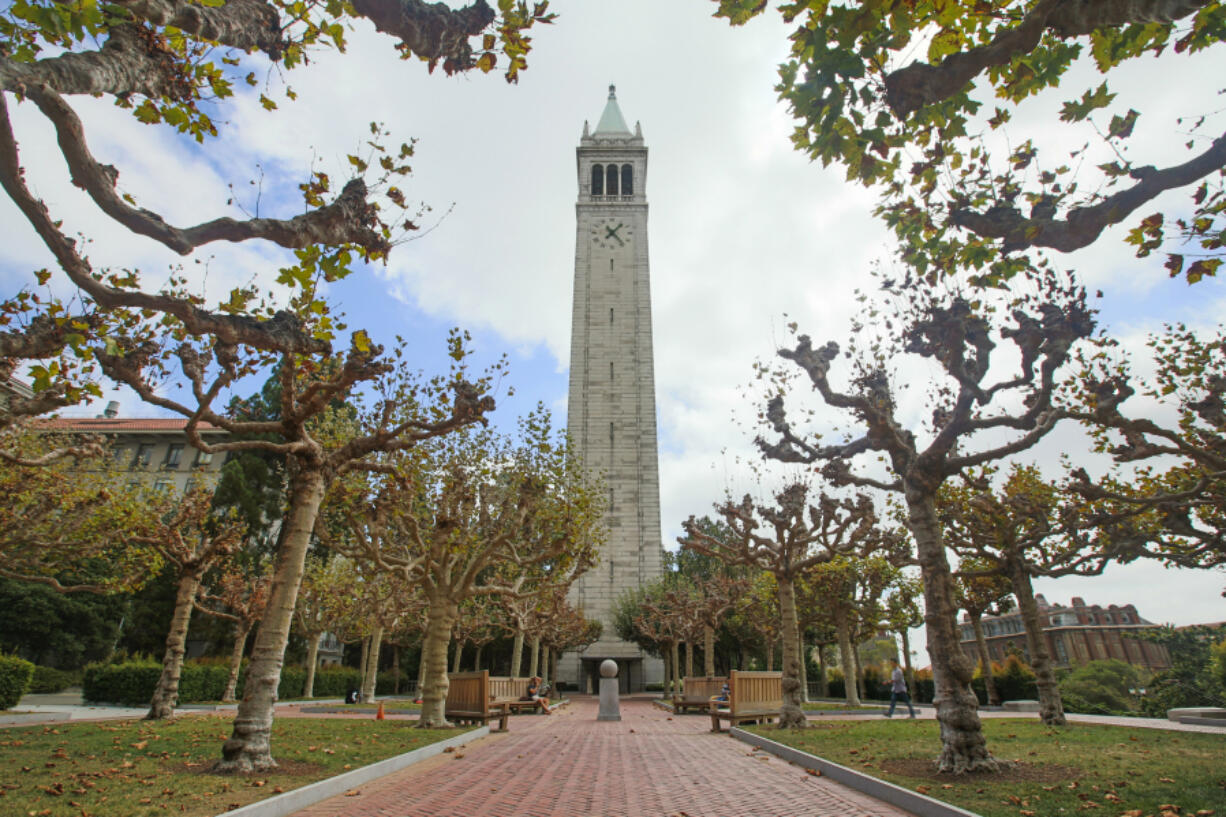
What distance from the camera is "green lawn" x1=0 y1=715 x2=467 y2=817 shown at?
6.04 m

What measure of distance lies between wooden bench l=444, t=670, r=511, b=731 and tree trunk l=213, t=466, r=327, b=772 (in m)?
7.40

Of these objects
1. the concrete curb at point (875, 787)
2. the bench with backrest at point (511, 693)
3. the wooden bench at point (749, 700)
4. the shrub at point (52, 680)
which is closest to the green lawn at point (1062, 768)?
the concrete curb at point (875, 787)

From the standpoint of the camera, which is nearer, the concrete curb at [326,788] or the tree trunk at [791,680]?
the concrete curb at [326,788]

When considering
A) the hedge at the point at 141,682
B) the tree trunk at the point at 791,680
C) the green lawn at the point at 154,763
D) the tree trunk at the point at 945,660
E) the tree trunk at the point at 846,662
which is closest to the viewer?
the green lawn at the point at 154,763

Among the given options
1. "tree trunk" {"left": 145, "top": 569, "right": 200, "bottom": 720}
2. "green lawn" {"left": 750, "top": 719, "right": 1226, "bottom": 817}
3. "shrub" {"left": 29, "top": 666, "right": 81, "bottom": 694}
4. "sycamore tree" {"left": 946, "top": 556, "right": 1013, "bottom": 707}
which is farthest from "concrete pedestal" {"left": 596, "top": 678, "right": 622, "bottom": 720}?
"shrub" {"left": 29, "top": 666, "right": 81, "bottom": 694}

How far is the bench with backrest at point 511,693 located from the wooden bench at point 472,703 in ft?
1.09

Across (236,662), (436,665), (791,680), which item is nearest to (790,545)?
(791,680)

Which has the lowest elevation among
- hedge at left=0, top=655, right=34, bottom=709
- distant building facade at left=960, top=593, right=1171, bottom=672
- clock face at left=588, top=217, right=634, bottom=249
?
hedge at left=0, top=655, right=34, bottom=709

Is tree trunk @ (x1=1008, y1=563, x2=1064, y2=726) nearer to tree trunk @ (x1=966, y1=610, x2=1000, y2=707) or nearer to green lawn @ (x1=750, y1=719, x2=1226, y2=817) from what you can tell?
green lawn @ (x1=750, y1=719, x2=1226, y2=817)

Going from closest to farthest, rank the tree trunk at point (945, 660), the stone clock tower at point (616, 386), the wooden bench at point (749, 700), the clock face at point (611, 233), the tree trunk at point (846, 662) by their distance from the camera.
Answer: the tree trunk at point (945, 660), the wooden bench at point (749, 700), the tree trunk at point (846, 662), the stone clock tower at point (616, 386), the clock face at point (611, 233)

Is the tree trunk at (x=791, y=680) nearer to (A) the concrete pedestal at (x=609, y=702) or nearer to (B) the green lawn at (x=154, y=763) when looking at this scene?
(A) the concrete pedestal at (x=609, y=702)

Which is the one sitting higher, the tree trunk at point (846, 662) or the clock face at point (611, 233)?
the clock face at point (611, 233)

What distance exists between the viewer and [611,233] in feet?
195

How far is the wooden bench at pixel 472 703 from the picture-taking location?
620 inches
